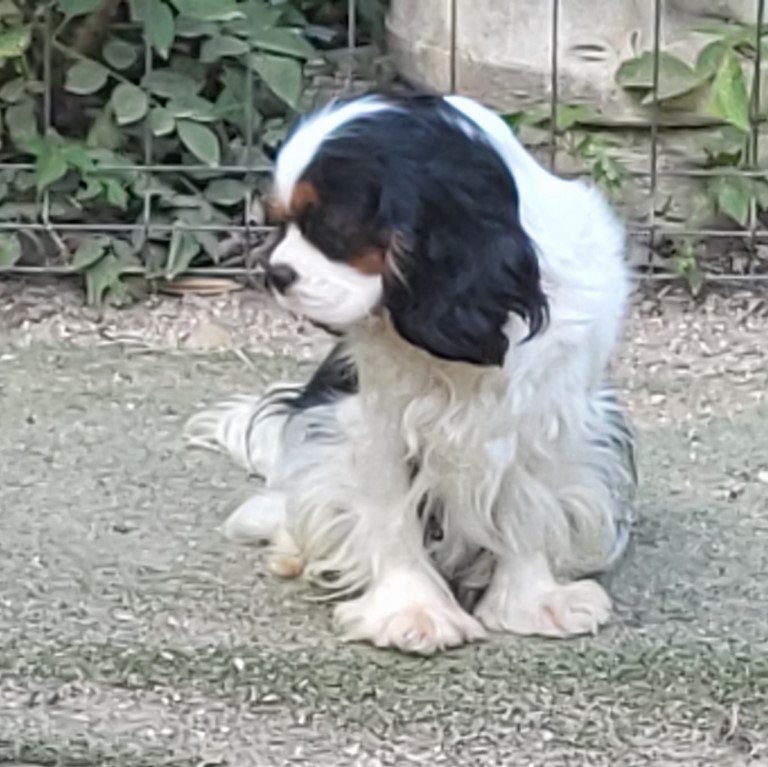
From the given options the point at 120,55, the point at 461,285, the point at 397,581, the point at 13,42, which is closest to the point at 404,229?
the point at 461,285

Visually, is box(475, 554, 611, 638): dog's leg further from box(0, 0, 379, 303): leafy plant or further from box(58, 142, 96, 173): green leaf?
box(58, 142, 96, 173): green leaf

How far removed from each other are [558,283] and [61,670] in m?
0.89

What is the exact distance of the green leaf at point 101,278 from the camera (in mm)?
5121

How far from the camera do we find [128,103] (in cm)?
523

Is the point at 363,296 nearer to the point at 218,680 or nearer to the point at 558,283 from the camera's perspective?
the point at 558,283

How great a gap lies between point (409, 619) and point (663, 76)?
7.11ft

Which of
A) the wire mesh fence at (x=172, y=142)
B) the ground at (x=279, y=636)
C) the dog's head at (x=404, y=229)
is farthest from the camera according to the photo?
the wire mesh fence at (x=172, y=142)

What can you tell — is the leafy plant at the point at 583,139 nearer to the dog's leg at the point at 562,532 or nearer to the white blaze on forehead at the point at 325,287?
the dog's leg at the point at 562,532

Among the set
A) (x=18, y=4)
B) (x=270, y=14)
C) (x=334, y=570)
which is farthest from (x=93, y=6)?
(x=334, y=570)

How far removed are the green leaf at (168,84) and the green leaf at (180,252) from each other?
12.3 inches

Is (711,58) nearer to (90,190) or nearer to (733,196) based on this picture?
(733,196)

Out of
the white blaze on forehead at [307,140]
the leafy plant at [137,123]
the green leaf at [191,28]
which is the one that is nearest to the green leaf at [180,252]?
the leafy plant at [137,123]

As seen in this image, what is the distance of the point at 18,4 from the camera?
5164mm

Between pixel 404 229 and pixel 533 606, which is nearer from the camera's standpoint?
pixel 404 229
